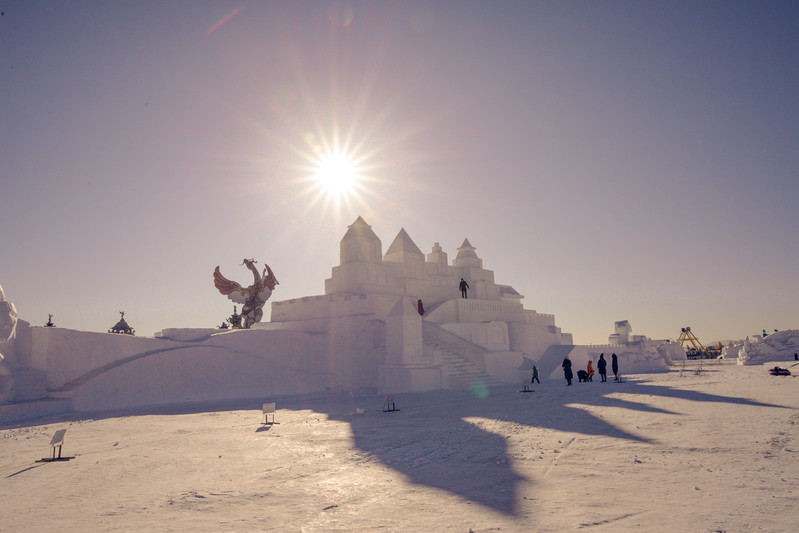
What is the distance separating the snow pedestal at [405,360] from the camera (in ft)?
59.4

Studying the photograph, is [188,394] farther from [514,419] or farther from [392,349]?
[514,419]

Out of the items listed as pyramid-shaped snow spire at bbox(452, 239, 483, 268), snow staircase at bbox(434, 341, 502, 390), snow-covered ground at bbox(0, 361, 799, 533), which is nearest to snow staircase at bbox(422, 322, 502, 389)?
snow staircase at bbox(434, 341, 502, 390)

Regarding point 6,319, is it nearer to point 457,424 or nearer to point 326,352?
point 457,424

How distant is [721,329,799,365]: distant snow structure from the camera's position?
108 feet

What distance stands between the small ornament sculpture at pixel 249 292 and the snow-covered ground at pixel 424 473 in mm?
14423

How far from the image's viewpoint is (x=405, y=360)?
727 inches

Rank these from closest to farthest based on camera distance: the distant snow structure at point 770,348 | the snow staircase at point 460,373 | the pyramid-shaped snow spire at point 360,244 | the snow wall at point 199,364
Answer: the snow wall at point 199,364 → the snow staircase at point 460,373 → the pyramid-shaped snow spire at point 360,244 → the distant snow structure at point 770,348

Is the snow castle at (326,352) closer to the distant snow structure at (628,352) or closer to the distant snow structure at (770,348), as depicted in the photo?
the distant snow structure at (628,352)

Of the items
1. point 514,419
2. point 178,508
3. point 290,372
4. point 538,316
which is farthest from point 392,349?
point 538,316

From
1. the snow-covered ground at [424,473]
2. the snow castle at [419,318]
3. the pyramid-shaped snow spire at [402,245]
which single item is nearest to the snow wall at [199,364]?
the snow castle at [419,318]

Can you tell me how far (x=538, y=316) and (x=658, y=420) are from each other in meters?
27.9

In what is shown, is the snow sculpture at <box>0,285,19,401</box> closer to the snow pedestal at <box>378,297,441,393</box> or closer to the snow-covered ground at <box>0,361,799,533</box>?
the snow-covered ground at <box>0,361,799,533</box>

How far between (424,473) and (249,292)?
21255 mm

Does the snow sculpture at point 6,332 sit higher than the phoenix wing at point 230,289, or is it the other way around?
the phoenix wing at point 230,289
